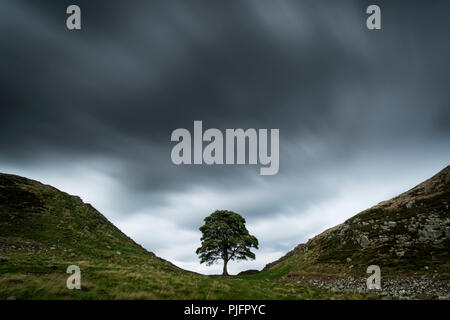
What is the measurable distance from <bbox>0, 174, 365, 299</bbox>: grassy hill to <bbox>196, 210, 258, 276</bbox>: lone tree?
12.1m

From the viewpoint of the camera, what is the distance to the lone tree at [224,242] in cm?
4747

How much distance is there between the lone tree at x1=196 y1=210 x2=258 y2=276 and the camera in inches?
1869

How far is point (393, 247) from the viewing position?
114ft

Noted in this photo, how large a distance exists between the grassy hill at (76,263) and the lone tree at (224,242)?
12136 millimetres

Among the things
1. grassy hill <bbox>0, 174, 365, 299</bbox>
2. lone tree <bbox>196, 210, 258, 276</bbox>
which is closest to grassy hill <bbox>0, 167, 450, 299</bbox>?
grassy hill <bbox>0, 174, 365, 299</bbox>

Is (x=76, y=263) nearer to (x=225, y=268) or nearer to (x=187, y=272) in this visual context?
(x=187, y=272)

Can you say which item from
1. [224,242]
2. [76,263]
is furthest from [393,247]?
[76,263]

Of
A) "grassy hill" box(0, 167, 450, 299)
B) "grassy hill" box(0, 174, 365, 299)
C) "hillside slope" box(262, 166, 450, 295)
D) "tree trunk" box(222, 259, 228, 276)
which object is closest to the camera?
"grassy hill" box(0, 174, 365, 299)

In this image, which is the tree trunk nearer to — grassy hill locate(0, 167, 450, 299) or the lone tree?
the lone tree

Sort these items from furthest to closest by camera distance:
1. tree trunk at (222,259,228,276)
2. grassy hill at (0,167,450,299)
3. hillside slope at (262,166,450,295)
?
tree trunk at (222,259,228,276)
hillside slope at (262,166,450,295)
grassy hill at (0,167,450,299)

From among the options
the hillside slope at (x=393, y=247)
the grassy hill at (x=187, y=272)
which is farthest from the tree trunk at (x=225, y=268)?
the hillside slope at (x=393, y=247)

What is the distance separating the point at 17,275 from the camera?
611 inches
